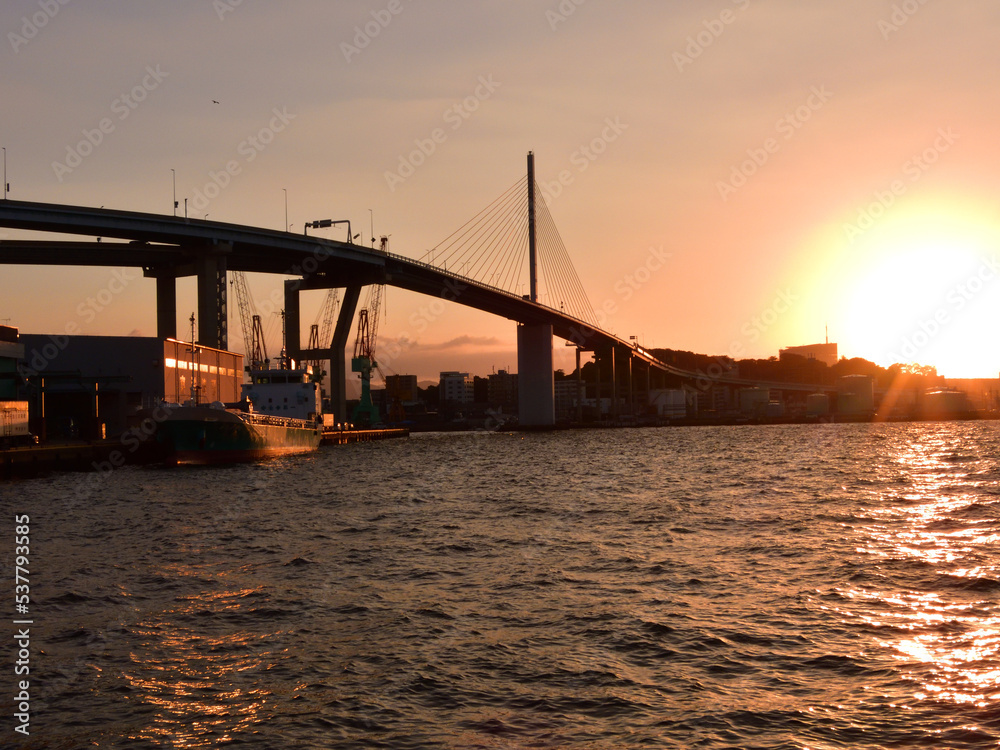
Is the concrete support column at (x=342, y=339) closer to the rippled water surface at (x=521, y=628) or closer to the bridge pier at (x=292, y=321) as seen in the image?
the bridge pier at (x=292, y=321)

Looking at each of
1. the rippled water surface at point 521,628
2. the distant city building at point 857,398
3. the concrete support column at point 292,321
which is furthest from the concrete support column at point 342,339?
the distant city building at point 857,398

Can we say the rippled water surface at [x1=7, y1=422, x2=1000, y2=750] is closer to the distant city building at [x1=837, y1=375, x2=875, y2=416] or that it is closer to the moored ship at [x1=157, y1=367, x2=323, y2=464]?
the moored ship at [x1=157, y1=367, x2=323, y2=464]

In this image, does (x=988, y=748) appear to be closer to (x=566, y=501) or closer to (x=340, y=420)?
(x=566, y=501)

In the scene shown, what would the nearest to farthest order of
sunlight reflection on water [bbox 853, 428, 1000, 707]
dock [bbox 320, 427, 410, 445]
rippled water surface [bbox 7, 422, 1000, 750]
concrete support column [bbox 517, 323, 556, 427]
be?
rippled water surface [bbox 7, 422, 1000, 750], sunlight reflection on water [bbox 853, 428, 1000, 707], dock [bbox 320, 427, 410, 445], concrete support column [bbox 517, 323, 556, 427]

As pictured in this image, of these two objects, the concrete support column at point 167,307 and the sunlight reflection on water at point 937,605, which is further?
the concrete support column at point 167,307

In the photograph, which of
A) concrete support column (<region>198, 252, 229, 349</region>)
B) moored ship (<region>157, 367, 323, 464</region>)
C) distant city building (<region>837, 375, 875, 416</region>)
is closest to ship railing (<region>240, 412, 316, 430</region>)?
moored ship (<region>157, 367, 323, 464</region>)

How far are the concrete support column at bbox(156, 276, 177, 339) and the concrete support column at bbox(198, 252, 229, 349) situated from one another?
14.8 ft

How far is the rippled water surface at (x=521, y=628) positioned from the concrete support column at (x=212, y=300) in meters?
41.2

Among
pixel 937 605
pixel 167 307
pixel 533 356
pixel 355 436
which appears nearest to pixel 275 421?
pixel 167 307

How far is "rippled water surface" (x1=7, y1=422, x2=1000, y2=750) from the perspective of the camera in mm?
7160

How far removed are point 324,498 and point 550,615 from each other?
16.5 meters

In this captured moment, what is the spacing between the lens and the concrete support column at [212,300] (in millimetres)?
61031

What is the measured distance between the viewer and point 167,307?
2576 inches

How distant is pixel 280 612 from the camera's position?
35.6 ft
